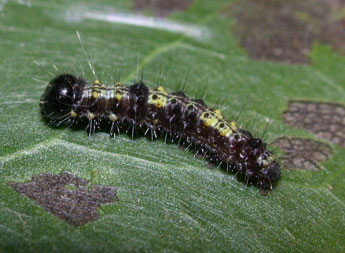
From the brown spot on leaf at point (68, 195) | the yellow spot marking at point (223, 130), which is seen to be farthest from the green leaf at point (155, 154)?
the yellow spot marking at point (223, 130)

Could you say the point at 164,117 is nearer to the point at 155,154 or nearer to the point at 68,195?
the point at 155,154

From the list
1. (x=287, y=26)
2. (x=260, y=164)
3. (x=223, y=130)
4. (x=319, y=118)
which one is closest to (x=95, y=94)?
(x=223, y=130)

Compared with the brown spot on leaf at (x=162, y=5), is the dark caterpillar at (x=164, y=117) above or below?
below

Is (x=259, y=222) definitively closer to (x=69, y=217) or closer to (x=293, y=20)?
(x=69, y=217)

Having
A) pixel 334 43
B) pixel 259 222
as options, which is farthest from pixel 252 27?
pixel 259 222

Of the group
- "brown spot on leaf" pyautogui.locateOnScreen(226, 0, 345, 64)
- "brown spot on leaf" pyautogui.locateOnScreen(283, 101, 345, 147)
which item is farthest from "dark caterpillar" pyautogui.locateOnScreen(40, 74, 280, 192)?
"brown spot on leaf" pyautogui.locateOnScreen(226, 0, 345, 64)

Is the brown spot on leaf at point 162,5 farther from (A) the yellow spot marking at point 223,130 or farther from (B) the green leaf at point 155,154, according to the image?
(A) the yellow spot marking at point 223,130
